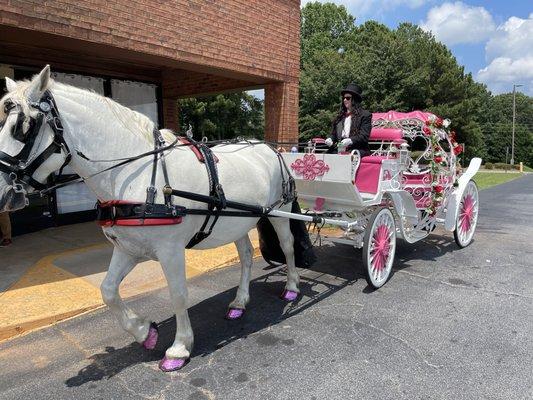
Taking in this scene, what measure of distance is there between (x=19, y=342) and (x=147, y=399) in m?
1.79

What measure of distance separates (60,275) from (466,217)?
635 cm

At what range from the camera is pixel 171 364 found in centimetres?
334

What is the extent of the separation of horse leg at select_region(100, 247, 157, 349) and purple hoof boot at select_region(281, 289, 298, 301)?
173cm

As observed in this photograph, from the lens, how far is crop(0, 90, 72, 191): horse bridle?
8.54 feet

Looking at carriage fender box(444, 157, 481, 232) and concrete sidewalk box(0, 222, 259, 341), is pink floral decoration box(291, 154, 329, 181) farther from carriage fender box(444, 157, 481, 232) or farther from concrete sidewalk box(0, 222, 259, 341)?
carriage fender box(444, 157, 481, 232)

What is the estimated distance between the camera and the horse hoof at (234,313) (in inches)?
170

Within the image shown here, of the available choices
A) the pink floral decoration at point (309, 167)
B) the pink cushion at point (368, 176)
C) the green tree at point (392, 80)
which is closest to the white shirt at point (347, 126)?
the pink cushion at point (368, 176)

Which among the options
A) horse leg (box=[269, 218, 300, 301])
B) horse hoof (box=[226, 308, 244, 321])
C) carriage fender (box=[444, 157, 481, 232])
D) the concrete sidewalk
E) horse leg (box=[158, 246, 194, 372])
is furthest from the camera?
carriage fender (box=[444, 157, 481, 232])

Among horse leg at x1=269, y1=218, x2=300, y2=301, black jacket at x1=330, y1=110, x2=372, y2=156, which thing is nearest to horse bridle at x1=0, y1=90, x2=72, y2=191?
horse leg at x1=269, y1=218, x2=300, y2=301

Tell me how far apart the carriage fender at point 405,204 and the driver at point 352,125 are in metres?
0.67

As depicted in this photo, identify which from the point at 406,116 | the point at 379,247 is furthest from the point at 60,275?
the point at 406,116

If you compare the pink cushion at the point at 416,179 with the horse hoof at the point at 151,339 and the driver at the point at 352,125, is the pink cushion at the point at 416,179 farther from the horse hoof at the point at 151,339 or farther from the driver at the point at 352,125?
the horse hoof at the point at 151,339

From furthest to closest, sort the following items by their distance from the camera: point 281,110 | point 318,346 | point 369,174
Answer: point 281,110 < point 369,174 < point 318,346

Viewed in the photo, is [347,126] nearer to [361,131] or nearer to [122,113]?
[361,131]
